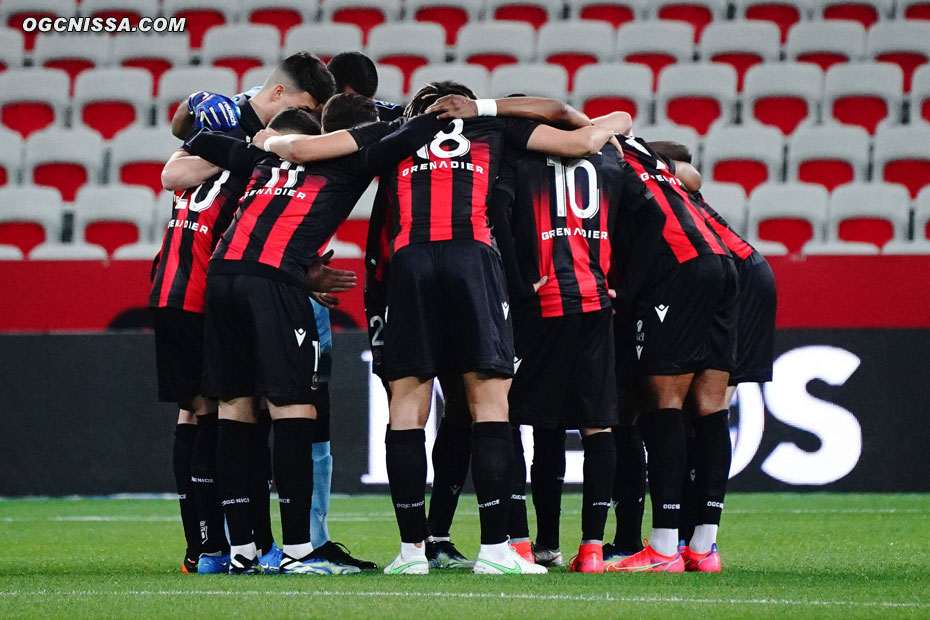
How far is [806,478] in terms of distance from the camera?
26.4 feet

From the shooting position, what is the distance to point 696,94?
11.2m

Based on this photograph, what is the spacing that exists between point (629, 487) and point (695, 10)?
8.20 m

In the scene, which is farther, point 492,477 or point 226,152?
point 226,152

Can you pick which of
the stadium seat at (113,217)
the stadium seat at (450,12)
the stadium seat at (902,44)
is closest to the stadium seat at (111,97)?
the stadium seat at (113,217)

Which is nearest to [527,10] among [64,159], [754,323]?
[64,159]

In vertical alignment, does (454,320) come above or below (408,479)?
above

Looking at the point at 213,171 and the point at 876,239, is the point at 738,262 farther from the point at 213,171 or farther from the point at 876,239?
the point at 876,239

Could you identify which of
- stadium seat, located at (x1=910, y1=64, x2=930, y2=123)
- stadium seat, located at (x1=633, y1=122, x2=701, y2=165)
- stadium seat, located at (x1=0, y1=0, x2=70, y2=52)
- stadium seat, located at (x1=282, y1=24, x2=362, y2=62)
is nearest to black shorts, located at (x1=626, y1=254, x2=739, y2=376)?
stadium seat, located at (x1=633, y1=122, x2=701, y2=165)

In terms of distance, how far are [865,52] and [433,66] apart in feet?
12.5

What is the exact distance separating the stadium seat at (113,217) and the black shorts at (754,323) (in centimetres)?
576

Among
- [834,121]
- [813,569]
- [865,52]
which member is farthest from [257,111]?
[865,52]

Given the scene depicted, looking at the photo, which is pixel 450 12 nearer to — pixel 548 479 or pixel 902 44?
pixel 902 44

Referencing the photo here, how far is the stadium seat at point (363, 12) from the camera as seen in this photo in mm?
12844

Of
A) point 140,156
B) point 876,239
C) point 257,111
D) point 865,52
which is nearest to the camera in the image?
point 257,111
